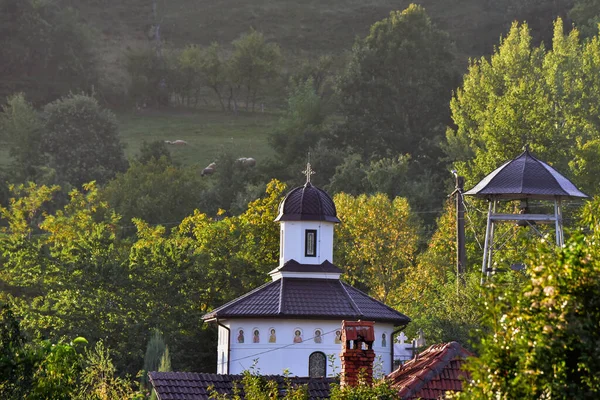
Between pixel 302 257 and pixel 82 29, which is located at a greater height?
pixel 82 29

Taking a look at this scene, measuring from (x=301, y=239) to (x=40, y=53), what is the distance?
6904cm

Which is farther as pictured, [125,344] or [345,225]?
[345,225]

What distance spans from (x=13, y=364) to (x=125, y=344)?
34438mm

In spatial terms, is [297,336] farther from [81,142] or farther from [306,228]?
[81,142]

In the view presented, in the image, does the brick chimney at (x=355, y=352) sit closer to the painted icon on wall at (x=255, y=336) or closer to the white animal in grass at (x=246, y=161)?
the painted icon on wall at (x=255, y=336)

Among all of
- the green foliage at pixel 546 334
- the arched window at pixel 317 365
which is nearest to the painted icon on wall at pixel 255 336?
the arched window at pixel 317 365

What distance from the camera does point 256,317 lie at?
47312 millimetres

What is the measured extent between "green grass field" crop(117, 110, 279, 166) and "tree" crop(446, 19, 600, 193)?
60.3 feet

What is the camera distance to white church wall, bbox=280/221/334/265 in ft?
162

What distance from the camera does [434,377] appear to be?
23672mm

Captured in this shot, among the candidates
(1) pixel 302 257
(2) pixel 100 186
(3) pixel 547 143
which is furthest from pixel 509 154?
(2) pixel 100 186

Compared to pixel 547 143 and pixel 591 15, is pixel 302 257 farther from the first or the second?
pixel 591 15

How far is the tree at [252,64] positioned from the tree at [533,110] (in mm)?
34370

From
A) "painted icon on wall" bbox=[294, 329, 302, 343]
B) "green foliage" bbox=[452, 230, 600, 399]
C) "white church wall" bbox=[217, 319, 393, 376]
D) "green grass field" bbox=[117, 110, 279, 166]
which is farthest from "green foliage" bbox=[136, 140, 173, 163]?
"green foliage" bbox=[452, 230, 600, 399]
